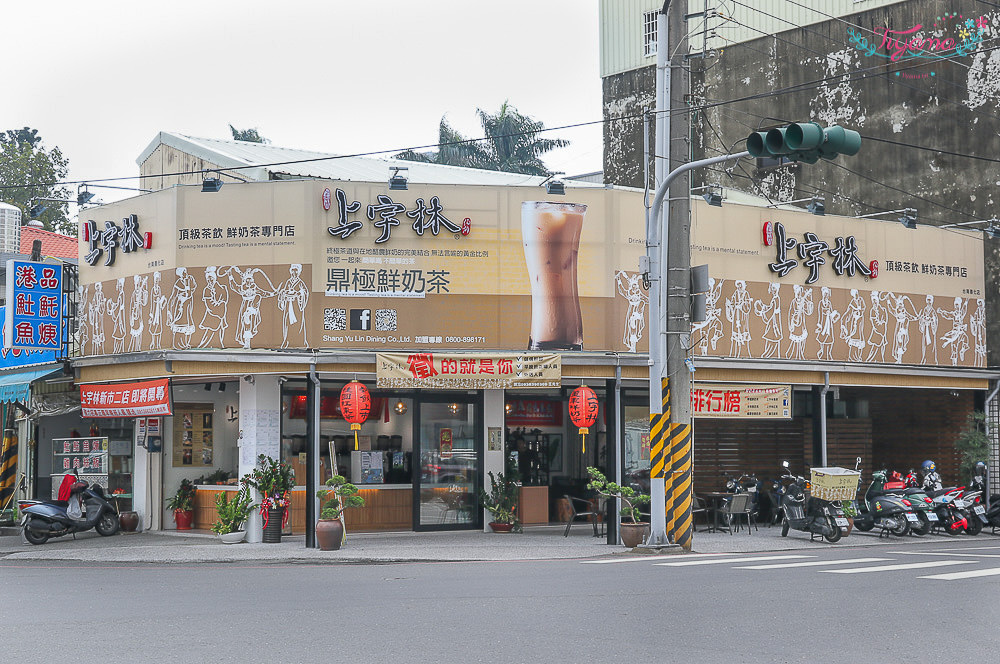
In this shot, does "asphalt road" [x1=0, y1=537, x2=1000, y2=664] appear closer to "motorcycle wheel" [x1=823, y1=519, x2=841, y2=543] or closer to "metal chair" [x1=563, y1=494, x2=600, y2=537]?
"motorcycle wheel" [x1=823, y1=519, x2=841, y2=543]

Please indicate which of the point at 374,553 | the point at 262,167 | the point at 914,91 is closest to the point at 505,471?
the point at 374,553

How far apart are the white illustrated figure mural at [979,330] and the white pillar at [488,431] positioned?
11.9m

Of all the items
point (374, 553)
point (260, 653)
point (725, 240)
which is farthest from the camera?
point (725, 240)

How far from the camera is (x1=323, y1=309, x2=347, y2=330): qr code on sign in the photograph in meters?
21.2

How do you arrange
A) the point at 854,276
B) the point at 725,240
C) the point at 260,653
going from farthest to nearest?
the point at 854,276, the point at 725,240, the point at 260,653

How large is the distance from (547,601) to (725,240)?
44.7 feet

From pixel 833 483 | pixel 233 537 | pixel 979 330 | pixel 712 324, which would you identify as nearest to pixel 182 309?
pixel 233 537

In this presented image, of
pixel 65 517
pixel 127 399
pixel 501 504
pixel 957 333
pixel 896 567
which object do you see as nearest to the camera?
pixel 896 567

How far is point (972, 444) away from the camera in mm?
26156

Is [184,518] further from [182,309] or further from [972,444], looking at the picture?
[972,444]

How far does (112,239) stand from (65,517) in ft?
18.6

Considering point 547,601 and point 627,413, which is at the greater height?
point 627,413

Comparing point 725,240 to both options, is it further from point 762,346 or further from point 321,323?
point 321,323

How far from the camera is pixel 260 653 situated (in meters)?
8.91
